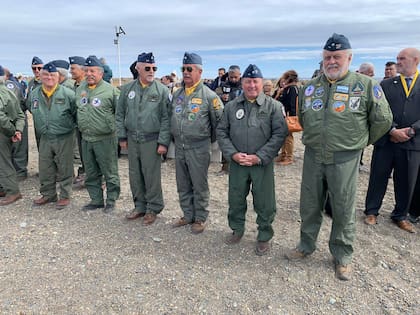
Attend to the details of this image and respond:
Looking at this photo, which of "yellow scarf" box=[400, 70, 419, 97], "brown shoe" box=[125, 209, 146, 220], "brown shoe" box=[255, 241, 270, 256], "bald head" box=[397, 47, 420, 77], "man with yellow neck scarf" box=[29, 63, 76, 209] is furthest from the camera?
"man with yellow neck scarf" box=[29, 63, 76, 209]

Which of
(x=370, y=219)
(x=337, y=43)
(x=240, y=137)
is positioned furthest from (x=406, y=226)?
(x=337, y=43)

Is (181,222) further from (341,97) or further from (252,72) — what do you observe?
(341,97)

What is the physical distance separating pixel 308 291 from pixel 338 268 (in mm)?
487

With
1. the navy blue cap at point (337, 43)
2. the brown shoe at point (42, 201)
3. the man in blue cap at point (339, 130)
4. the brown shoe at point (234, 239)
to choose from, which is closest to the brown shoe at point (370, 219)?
the man in blue cap at point (339, 130)

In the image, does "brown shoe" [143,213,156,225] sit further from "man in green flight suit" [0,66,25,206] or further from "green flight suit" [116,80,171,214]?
"man in green flight suit" [0,66,25,206]

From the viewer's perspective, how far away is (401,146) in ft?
14.3

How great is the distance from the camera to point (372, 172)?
475 centimetres

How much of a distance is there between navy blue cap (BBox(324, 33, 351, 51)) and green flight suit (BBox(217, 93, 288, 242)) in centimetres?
81

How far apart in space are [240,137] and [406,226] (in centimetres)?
267

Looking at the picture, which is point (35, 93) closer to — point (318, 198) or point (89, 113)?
point (89, 113)

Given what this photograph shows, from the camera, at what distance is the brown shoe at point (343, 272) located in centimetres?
343

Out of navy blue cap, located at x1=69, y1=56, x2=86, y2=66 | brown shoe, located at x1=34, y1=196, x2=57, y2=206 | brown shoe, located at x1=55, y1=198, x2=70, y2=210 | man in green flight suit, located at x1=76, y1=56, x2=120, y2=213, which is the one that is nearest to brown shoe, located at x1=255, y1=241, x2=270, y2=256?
man in green flight suit, located at x1=76, y1=56, x2=120, y2=213

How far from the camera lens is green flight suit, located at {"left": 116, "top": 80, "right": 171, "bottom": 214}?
4.41 m

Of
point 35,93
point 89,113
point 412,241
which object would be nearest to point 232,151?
point 89,113
